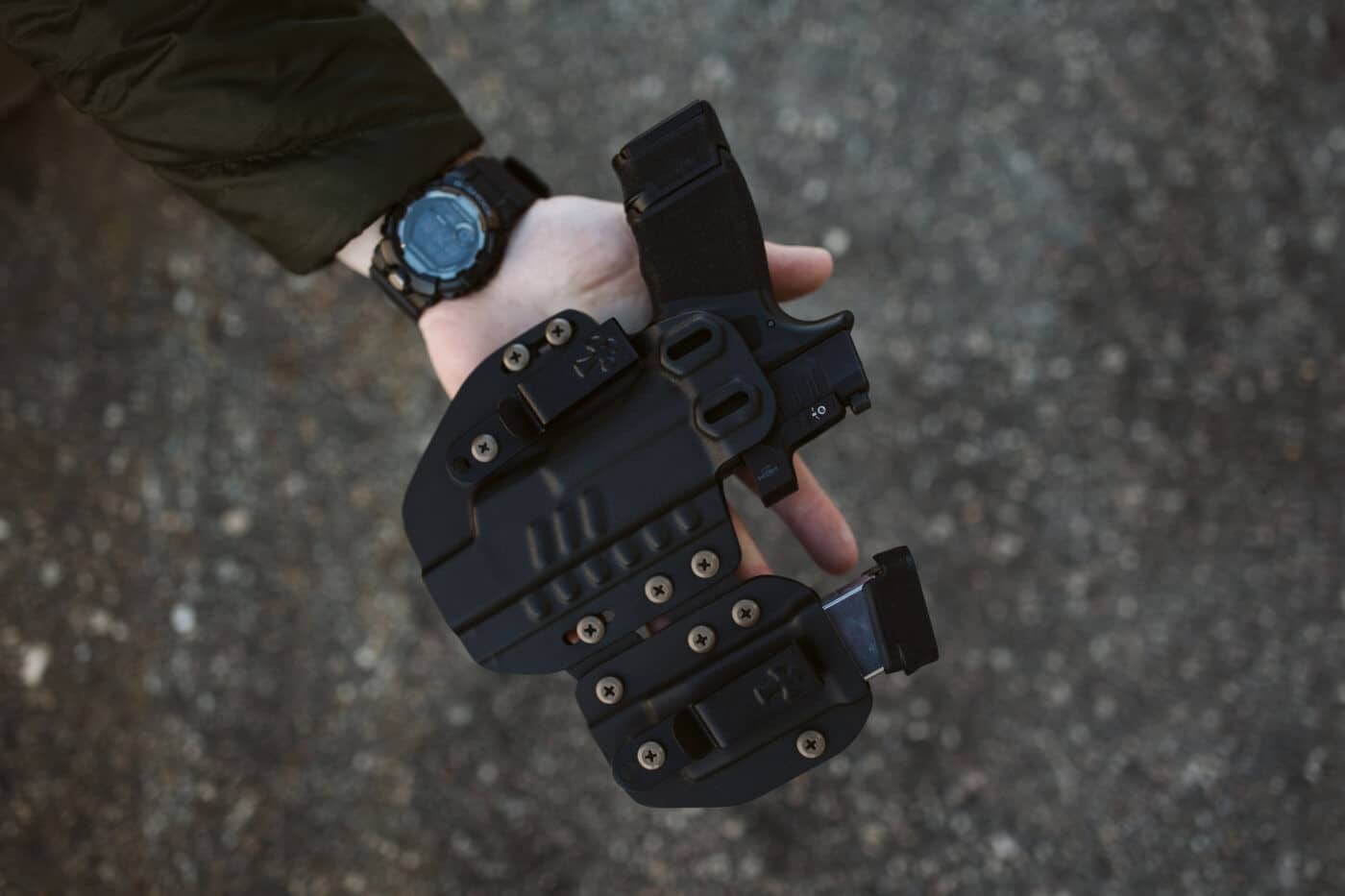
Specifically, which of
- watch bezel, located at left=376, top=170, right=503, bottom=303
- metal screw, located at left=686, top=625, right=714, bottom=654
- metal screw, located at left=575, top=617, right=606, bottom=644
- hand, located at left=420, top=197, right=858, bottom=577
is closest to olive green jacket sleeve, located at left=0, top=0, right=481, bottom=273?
watch bezel, located at left=376, top=170, right=503, bottom=303

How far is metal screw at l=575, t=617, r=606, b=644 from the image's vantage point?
1884 millimetres

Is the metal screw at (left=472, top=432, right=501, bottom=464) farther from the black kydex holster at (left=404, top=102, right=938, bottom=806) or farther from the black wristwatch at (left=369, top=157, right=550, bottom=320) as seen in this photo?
the black wristwatch at (left=369, top=157, right=550, bottom=320)

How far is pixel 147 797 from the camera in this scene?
9.39 feet

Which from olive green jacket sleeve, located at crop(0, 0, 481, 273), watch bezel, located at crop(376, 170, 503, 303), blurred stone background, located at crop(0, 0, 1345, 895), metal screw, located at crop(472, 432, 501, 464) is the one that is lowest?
blurred stone background, located at crop(0, 0, 1345, 895)

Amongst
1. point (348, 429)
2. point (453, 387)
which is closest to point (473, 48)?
point (348, 429)

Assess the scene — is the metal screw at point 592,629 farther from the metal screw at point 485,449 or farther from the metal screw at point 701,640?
the metal screw at point 485,449

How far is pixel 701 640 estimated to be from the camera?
1858 mm

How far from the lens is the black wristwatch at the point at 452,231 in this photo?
7.11 ft

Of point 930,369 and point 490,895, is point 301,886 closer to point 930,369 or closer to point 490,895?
point 490,895

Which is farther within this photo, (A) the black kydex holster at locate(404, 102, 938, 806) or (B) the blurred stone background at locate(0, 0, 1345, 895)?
(B) the blurred stone background at locate(0, 0, 1345, 895)

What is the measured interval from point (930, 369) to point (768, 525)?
0.59 meters

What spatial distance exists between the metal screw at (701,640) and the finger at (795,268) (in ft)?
2.11

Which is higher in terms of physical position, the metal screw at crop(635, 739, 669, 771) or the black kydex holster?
the black kydex holster

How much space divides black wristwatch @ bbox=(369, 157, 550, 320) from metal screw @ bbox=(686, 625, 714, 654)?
31.4 inches
